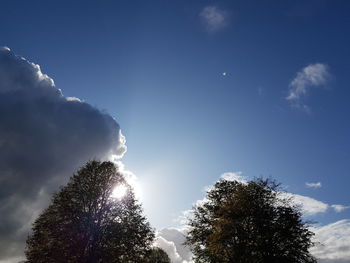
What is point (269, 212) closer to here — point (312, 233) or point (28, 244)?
point (312, 233)

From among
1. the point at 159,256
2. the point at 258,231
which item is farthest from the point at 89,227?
the point at 159,256

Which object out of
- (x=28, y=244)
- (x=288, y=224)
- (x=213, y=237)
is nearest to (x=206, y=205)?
(x=213, y=237)

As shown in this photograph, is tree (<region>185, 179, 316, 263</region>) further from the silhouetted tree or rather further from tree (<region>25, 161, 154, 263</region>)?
the silhouetted tree

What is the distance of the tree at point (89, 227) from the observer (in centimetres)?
3703

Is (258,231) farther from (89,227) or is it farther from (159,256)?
(159,256)

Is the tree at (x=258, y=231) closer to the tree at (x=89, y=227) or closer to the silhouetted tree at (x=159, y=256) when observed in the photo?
the tree at (x=89, y=227)

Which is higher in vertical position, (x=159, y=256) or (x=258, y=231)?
(x=159, y=256)

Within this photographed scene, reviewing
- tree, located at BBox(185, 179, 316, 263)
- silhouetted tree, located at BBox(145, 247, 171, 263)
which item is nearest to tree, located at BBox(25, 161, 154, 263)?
tree, located at BBox(185, 179, 316, 263)

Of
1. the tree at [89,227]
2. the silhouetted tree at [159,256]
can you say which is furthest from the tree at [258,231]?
the silhouetted tree at [159,256]

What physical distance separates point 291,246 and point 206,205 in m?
14.9

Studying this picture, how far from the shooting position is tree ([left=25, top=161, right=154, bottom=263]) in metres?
37.0

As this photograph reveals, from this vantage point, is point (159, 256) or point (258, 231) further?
point (159, 256)

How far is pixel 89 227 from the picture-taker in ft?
128

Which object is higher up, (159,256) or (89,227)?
(159,256)
